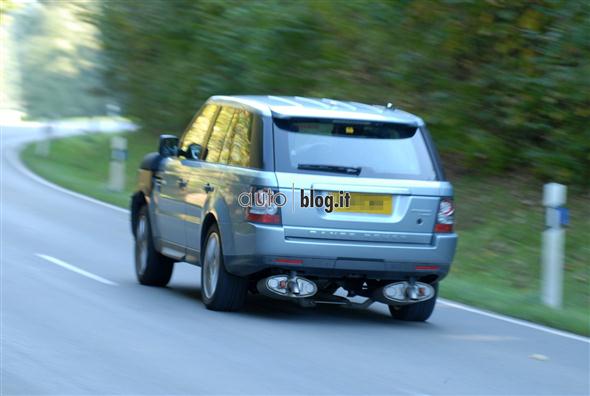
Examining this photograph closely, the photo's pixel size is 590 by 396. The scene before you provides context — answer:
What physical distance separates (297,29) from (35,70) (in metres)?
27.6

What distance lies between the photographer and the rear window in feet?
32.7

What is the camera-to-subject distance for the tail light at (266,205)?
9.75 meters

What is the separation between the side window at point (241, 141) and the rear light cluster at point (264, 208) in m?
0.40

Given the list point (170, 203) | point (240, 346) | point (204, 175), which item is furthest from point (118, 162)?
point (240, 346)

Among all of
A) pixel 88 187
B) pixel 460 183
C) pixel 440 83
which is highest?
pixel 440 83

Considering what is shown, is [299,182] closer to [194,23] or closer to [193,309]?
[193,309]

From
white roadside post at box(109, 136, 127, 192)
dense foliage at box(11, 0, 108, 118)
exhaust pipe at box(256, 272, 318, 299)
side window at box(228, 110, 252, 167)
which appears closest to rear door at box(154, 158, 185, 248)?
side window at box(228, 110, 252, 167)

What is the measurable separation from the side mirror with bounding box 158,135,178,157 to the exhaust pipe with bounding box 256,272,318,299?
Answer: 2373mm

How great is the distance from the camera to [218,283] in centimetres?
1038

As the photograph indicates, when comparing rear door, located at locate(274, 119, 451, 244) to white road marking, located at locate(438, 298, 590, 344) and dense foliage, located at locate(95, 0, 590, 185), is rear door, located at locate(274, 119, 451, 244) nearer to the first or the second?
white road marking, located at locate(438, 298, 590, 344)

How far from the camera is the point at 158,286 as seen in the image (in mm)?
12602

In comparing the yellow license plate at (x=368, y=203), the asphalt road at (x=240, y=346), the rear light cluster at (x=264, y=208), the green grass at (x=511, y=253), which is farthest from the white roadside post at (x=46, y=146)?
the yellow license plate at (x=368, y=203)

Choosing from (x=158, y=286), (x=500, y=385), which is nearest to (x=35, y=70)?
(x=158, y=286)

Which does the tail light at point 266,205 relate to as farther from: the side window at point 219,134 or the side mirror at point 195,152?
the side mirror at point 195,152
